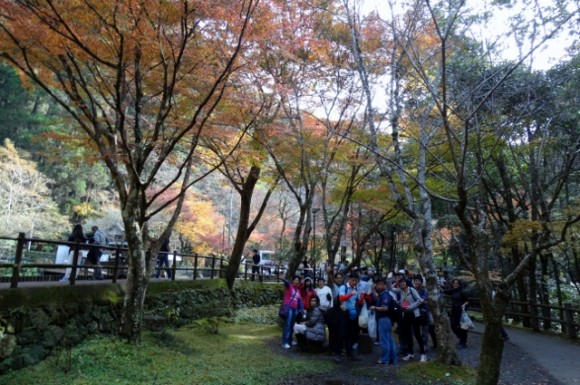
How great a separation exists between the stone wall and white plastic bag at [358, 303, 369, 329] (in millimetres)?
4429

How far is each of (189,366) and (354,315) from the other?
3.55m

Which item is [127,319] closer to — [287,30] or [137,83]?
[137,83]

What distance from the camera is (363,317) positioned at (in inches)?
347

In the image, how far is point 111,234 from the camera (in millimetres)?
25141

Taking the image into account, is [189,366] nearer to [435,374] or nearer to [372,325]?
[372,325]

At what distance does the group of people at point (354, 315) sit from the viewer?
803cm

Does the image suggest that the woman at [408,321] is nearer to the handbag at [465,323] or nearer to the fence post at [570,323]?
the handbag at [465,323]

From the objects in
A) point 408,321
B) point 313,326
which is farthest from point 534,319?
point 313,326

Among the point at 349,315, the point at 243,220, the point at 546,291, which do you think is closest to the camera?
the point at 349,315

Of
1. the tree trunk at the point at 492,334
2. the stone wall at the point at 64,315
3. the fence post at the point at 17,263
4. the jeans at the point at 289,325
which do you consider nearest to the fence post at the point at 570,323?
the jeans at the point at 289,325

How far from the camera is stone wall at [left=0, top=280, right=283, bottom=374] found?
611cm

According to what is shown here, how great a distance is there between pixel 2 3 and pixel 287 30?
576 cm

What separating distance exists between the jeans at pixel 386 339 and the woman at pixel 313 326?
1340mm

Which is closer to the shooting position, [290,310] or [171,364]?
[171,364]
